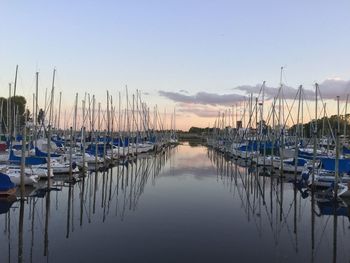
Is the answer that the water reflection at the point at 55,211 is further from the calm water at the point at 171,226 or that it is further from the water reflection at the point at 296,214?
the water reflection at the point at 296,214

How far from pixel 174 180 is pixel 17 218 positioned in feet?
86.1

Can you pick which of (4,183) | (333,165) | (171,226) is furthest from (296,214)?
(4,183)

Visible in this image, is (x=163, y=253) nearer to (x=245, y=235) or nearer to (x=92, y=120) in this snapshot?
(x=245, y=235)

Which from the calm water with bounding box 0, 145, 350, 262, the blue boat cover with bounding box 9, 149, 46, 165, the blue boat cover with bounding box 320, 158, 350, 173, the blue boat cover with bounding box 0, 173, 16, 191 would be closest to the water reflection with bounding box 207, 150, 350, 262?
the calm water with bounding box 0, 145, 350, 262

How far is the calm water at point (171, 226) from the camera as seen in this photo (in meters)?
19.6

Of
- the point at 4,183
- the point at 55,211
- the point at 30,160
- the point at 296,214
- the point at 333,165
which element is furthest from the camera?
the point at 30,160

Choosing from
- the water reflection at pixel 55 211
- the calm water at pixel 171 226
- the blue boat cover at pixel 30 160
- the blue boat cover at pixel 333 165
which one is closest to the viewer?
the calm water at pixel 171 226

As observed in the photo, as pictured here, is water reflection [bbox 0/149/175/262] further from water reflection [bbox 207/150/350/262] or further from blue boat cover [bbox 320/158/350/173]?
blue boat cover [bbox 320/158/350/173]

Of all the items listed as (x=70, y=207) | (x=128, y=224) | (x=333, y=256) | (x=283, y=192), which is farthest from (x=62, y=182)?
(x=333, y=256)

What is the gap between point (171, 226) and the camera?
82.8ft

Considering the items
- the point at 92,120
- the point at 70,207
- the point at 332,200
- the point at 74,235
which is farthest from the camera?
the point at 92,120

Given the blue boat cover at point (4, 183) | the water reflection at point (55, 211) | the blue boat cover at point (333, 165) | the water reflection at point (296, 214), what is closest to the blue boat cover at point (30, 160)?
the water reflection at point (55, 211)

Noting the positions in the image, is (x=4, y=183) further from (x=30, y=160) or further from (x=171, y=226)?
(x=171, y=226)

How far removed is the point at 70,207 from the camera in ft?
98.0
